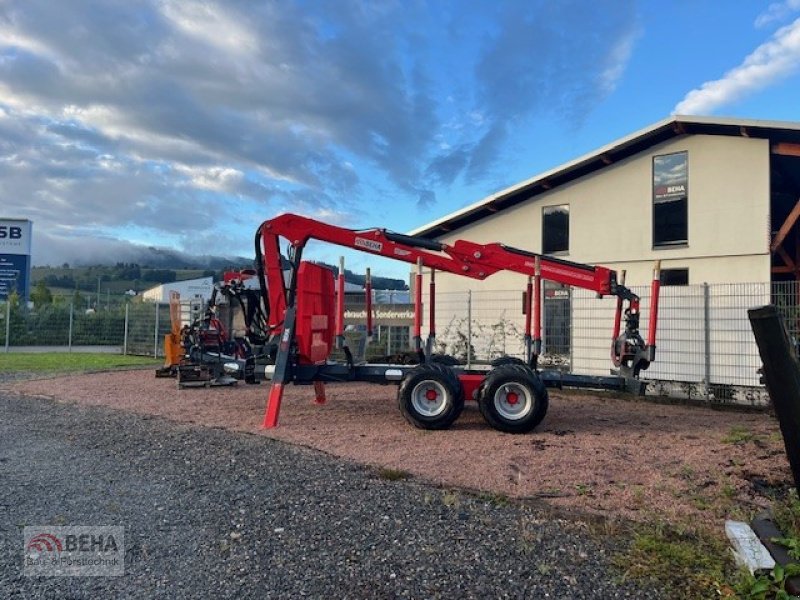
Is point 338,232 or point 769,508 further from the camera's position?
point 338,232

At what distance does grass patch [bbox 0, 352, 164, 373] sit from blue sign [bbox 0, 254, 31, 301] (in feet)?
38.7

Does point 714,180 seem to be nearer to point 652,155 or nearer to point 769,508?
point 652,155

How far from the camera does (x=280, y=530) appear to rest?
170 inches

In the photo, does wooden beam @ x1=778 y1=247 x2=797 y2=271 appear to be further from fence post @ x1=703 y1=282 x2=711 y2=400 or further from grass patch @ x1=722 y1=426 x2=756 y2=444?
grass patch @ x1=722 y1=426 x2=756 y2=444

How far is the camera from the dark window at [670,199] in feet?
45.1

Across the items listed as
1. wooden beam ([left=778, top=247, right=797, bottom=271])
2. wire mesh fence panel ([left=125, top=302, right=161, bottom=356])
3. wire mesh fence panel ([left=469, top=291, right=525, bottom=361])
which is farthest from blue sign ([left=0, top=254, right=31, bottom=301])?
wooden beam ([left=778, top=247, right=797, bottom=271])

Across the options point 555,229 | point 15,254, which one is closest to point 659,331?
point 555,229

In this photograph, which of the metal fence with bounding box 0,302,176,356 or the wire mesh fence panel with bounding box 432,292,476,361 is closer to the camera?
the wire mesh fence panel with bounding box 432,292,476,361

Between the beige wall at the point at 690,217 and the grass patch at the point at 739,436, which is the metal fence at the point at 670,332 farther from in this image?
the grass patch at the point at 739,436

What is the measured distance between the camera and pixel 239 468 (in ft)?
19.8

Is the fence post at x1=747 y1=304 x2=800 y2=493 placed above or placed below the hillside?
below

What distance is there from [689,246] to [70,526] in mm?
13108

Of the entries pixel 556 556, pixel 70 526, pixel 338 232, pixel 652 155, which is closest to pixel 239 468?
pixel 70 526

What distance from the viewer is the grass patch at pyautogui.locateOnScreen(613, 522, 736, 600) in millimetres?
3488
